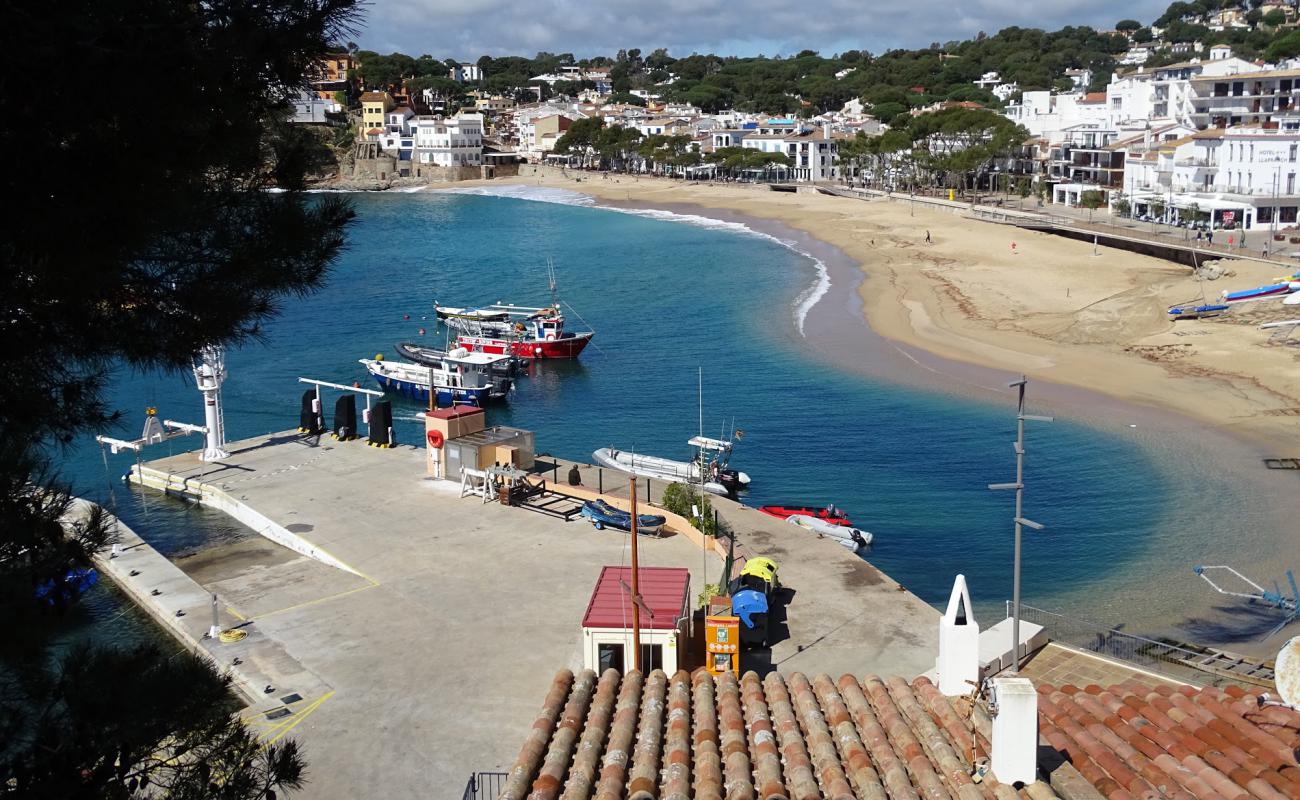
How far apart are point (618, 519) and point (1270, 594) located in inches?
419

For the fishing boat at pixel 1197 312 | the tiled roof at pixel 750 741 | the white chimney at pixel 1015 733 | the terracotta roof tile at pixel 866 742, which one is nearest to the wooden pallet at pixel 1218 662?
the terracotta roof tile at pixel 866 742

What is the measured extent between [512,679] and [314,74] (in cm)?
908

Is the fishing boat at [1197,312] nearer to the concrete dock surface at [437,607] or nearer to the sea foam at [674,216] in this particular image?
the sea foam at [674,216]

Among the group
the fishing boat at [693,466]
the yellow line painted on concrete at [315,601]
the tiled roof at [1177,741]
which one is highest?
the tiled roof at [1177,741]

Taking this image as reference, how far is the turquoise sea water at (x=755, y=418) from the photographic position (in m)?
23.5

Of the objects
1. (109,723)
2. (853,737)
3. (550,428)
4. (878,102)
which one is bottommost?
(550,428)

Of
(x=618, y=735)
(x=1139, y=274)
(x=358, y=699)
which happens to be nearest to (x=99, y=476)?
(x=358, y=699)

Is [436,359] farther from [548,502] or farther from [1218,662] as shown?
[1218,662]

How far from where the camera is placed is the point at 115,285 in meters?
6.72

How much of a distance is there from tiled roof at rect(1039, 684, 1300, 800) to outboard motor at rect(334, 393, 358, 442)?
1921cm

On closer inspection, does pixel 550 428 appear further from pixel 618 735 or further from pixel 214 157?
pixel 214 157

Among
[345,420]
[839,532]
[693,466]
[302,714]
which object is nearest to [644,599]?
[302,714]

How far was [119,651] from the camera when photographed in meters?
6.62

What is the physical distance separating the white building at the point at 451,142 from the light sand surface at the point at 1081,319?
8677 centimetres
